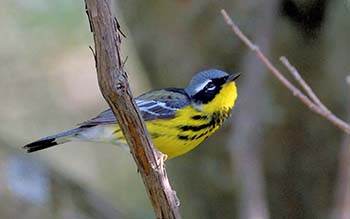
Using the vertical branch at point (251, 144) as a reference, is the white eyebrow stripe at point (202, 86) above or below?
above

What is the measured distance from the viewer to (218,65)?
3.89m

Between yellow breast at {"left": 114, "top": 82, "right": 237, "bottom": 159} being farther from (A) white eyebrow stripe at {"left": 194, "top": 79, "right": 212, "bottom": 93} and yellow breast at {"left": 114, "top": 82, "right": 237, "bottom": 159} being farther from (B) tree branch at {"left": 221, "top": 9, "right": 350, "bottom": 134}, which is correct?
(B) tree branch at {"left": 221, "top": 9, "right": 350, "bottom": 134}

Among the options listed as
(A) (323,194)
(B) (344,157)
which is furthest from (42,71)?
(B) (344,157)

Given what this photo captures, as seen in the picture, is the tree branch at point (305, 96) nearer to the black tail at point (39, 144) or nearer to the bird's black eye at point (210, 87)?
the bird's black eye at point (210, 87)

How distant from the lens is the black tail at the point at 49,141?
117 inches

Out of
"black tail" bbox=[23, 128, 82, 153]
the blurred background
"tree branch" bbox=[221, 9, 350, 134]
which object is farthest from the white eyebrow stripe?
"tree branch" bbox=[221, 9, 350, 134]

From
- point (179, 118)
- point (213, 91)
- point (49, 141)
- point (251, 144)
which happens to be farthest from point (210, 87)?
point (49, 141)

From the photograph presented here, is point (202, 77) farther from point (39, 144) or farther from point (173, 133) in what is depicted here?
point (39, 144)

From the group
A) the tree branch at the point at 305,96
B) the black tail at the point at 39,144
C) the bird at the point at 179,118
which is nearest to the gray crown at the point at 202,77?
the bird at the point at 179,118

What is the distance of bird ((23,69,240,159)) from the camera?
3.07 metres

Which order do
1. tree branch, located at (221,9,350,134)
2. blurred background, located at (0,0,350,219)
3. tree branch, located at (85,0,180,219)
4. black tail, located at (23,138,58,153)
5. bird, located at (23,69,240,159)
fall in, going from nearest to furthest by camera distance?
tree branch, located at (85,0,180,219)
tree branch, located at (221,9,350,134)
black tail, located at (23,138,58,153)
bird, located at (23,69,240,159)
blurred background, located at (0,0,350,219)

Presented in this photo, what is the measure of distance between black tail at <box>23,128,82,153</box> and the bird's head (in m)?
0.43

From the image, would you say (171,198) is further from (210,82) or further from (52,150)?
(52,150)

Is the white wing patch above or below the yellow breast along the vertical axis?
above
